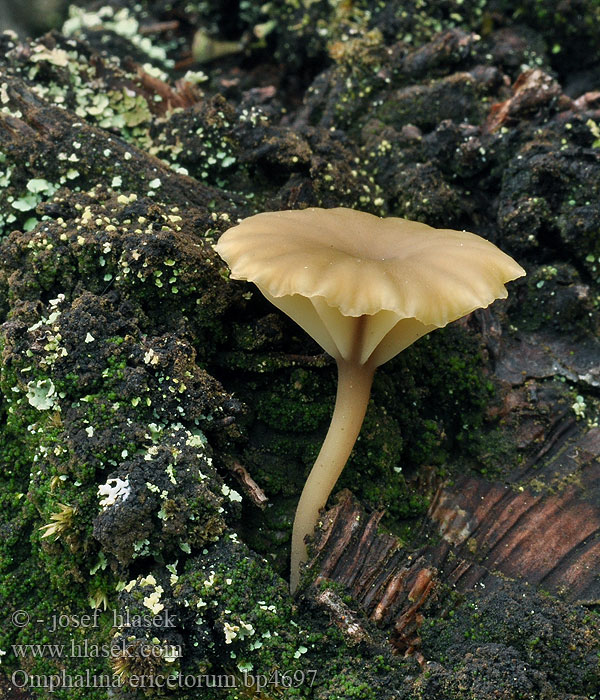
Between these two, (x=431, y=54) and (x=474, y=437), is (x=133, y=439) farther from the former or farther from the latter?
(x=431, y=54)

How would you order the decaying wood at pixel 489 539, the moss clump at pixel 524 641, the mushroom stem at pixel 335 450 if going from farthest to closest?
the mushroom stem at pixel 335 450, the decaying wood at pixel 489 539, the moss clump at pixel 524 641

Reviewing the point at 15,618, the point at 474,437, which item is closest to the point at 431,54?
the point at 474,437

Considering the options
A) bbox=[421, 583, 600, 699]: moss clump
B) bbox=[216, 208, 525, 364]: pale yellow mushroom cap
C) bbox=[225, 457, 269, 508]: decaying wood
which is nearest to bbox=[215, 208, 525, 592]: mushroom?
bbox=[216, 208, 525, 364]: pale yellow mushroom cap

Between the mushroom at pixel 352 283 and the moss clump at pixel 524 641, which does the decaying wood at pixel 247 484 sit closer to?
the mushroom at pixel 352 283

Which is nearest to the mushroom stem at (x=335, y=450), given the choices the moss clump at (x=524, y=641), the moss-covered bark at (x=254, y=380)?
the moss-covered bark at (x=254, y=380)

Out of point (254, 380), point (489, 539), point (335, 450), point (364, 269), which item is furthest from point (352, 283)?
point (489, 539)

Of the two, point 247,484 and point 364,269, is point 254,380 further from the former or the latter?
point 364,269

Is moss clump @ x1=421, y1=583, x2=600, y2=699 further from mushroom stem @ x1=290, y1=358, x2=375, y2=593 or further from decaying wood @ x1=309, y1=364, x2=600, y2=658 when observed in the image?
mushroom stem @ x1=290, y1=358, x2=375, y2=593
